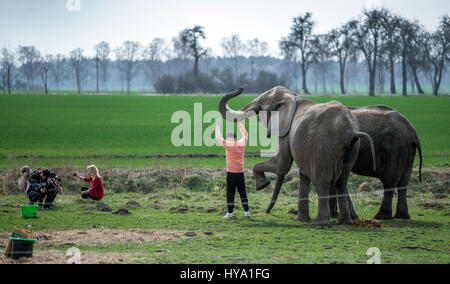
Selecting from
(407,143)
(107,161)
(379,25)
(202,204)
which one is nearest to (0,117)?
(107,161)

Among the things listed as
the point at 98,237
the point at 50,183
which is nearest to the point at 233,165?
the point at 98,237

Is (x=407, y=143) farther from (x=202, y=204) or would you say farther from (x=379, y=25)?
(x=379, y=25)

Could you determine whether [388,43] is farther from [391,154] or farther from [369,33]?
[391,154]

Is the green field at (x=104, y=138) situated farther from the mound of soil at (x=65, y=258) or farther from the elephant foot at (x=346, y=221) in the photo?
the mound of soil at (x=65, y=258)

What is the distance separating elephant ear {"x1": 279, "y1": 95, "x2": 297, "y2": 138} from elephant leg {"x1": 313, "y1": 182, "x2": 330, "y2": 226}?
6.39 ft

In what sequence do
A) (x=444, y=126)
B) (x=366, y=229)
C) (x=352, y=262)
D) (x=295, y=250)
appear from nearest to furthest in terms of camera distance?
(x=352, y=262), (x=295, y=250), (x=366, y=229), (x=444, y=126)

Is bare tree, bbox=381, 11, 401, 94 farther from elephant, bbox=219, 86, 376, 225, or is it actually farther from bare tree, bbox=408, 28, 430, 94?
elephant, bbox=219, 86, 376, 225

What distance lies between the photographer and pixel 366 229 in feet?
46.6

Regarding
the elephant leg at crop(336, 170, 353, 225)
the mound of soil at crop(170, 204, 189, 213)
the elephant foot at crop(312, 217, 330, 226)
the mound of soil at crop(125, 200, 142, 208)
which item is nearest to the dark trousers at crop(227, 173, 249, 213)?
the mound of soil at crop(170, 204, 189, 213)

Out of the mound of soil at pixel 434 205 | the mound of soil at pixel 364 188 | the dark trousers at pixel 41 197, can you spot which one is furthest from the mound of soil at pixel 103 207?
the mound of soil at pixel 434 205

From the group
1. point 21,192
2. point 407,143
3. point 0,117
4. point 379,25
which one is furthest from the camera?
point 379,25

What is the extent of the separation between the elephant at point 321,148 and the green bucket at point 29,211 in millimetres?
5799

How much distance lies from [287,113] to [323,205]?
2659 mm
